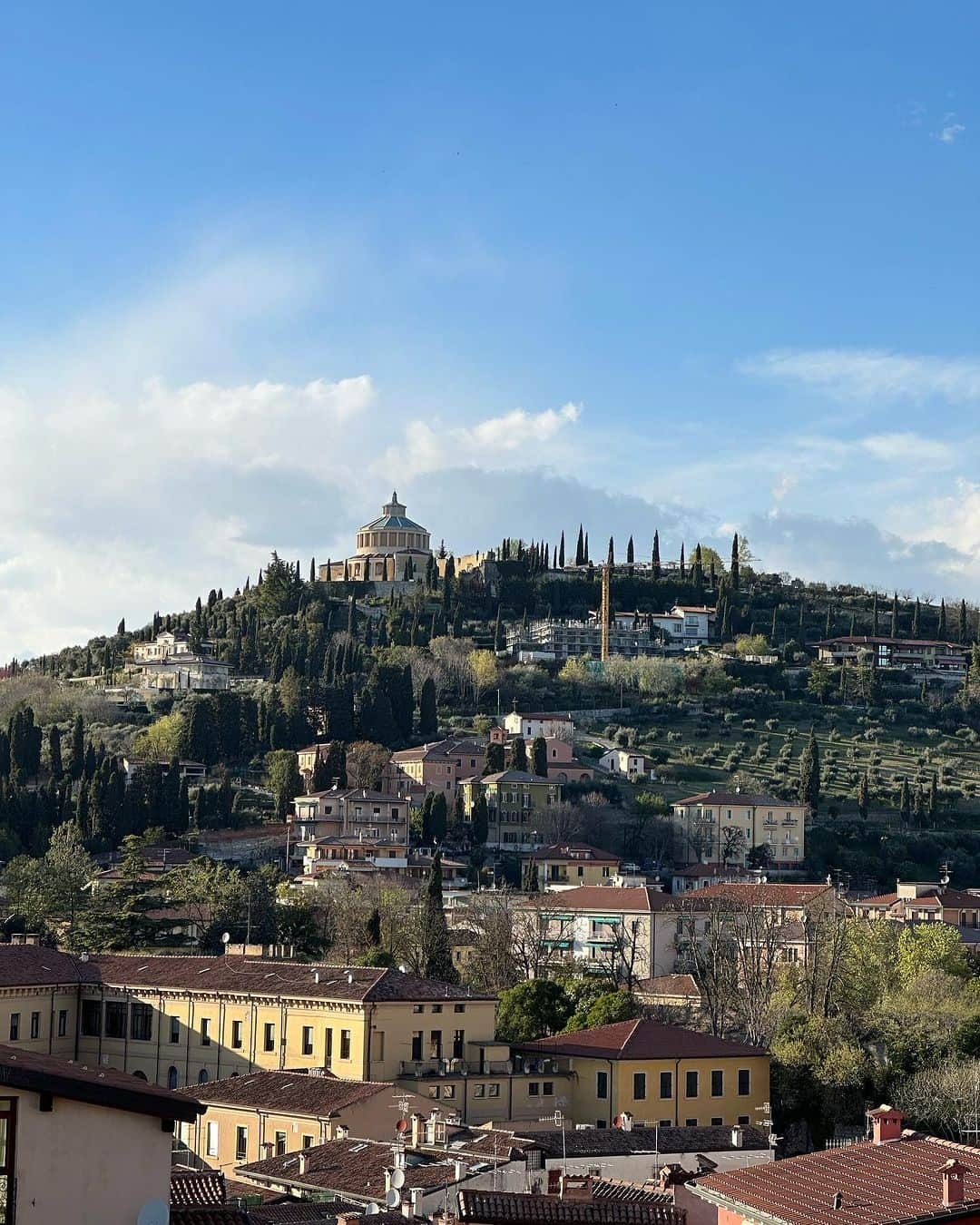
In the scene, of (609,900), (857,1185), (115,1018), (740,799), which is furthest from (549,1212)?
(740,799)

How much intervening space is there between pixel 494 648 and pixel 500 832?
3390 centimetres

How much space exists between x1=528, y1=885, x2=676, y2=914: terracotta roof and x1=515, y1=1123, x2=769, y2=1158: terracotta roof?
36913mm

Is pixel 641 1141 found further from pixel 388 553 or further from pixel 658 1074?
pixel 388 553

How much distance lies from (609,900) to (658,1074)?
97.9 ft

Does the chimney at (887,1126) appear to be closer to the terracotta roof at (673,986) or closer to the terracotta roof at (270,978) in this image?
the terracotta roof at (270,978)

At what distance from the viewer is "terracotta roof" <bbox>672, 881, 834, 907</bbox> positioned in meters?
78.1

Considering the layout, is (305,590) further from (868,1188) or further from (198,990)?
(868,1188)

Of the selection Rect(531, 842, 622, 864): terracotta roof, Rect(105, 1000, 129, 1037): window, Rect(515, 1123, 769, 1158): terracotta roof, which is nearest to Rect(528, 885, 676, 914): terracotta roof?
Rect(531, 842, 622, 864): terracotta roof

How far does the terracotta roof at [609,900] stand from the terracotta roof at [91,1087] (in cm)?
6721

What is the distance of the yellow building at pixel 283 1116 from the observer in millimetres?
39000

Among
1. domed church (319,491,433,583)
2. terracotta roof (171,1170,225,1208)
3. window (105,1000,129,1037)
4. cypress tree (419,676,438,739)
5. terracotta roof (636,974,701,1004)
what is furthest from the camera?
domed church (319,491,433,583)

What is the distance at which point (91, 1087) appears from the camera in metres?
10.3

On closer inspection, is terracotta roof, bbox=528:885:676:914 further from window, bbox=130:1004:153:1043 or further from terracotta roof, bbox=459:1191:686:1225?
terracotta roof, bbox=459:1191:686:1225

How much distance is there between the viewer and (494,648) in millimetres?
143500
